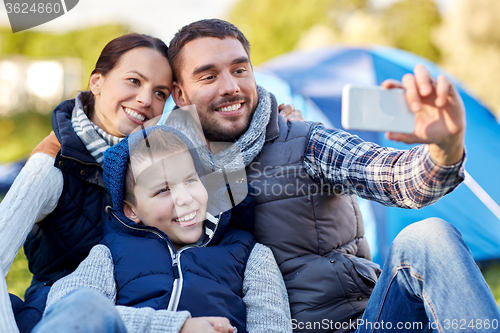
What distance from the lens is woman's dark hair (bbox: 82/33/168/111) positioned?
1855mm

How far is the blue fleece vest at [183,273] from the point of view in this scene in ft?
4.29

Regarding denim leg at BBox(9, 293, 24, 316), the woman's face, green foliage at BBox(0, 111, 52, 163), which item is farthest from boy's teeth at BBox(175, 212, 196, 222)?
green foliage at BBox(0, 111, 52, 163)

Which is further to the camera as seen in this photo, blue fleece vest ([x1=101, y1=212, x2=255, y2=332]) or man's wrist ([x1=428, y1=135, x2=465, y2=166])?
blue fleece vest ([x1=101, y1=212, x2=255, y2=332])

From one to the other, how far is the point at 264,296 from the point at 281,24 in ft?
54.3

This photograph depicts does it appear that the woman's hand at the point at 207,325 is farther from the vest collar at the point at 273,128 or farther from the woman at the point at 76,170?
the vest collar at the point at 273,128

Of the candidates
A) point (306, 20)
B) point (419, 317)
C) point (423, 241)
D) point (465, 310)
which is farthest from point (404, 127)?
point (306, 20)

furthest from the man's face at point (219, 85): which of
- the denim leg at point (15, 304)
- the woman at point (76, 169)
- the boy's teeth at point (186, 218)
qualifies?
the denim leg at point (15, 304)

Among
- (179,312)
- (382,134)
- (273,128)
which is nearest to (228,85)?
(273,128)

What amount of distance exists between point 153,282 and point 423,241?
2.56 ft

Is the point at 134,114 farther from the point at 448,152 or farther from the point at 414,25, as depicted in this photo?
the point at 414,25

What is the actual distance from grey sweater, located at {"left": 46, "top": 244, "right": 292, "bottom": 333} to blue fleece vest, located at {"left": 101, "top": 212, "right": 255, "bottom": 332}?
0.09 feet

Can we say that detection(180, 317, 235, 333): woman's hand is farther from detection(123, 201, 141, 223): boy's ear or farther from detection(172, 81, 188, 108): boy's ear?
detection(172, 81, 188, 108): boy's ear

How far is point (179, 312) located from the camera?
1210 millimetres

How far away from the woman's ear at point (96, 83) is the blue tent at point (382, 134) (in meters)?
1.89
